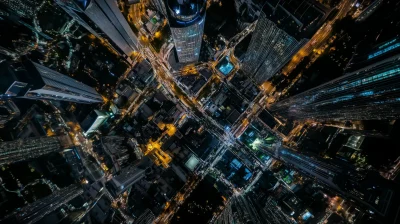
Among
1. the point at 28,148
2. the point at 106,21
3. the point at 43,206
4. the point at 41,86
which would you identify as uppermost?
the point at 106,21

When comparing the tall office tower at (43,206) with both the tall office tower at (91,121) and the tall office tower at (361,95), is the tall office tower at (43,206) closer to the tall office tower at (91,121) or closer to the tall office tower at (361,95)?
the tall office tower at (91,121)

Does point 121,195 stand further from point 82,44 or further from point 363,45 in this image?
point 363,45

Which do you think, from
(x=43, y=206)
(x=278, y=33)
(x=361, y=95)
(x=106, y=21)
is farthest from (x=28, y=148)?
(x=361, y=95)

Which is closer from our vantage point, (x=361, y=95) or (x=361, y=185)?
(x=361, y=185)

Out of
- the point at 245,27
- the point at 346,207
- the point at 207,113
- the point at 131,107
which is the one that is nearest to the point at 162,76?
the point at 131,107

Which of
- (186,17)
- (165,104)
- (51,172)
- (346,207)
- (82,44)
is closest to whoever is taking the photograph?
(186,17)

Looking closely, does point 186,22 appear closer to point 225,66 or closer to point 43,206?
point 225,66

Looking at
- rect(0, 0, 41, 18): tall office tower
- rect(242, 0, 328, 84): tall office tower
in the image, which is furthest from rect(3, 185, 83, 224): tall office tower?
rect(242, 0, 328, 84): tall office tower

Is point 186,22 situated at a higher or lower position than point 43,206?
higher
